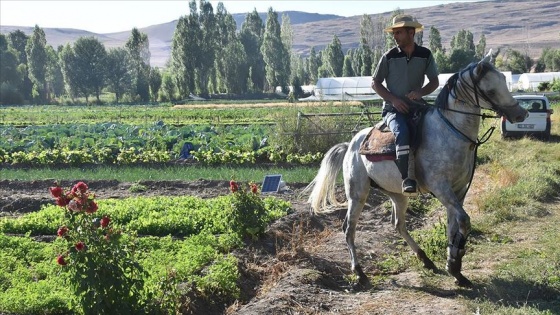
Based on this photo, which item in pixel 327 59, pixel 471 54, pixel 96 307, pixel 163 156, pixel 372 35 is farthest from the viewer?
pixel 372 35

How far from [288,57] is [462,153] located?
99.7 meters

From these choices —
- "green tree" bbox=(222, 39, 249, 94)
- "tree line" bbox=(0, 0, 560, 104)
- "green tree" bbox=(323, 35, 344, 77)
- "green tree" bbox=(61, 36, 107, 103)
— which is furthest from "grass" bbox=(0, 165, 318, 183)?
"green tree" bbox=(323, 35, 344, 77)

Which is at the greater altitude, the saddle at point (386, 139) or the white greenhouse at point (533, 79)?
the saddle at point (386, 139)

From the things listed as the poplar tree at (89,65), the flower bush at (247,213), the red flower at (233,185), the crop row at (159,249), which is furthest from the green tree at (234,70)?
the red flower at (233,185)

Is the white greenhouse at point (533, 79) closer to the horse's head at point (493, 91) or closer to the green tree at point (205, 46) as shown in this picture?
the green tree at point (205, 46)

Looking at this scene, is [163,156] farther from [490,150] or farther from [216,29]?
[216,29]

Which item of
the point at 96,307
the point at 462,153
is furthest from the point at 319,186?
the point at 96,307

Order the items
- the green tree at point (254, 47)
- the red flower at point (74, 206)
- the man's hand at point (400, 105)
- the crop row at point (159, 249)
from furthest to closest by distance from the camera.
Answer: the green tree at point (254, 47) → the man's hand at point (400, 105) → the crop row at point (159, 249) → the red flower at point (74, 206)

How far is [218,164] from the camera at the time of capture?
2178 centimetres

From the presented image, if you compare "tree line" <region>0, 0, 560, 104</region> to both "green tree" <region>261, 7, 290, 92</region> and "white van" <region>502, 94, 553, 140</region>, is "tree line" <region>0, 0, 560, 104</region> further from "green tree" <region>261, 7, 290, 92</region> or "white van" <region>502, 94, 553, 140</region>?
"white van" <region>502, 94, 553, 140</region>

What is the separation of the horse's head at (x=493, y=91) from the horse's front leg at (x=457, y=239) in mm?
1115

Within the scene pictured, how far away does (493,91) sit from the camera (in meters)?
7.42

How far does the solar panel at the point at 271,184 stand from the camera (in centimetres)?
1555

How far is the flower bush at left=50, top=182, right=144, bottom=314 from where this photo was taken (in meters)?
6.32
